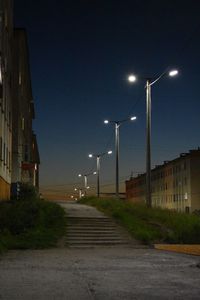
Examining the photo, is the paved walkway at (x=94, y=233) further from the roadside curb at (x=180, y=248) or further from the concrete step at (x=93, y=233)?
the roadside curb at (x=180, y=248)

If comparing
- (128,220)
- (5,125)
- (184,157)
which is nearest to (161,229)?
(128,220)

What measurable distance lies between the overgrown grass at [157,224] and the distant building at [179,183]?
49.4 m

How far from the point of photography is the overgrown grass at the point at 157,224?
2698cm

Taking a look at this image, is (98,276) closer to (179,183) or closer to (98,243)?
(98,243)

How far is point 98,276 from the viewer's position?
14375 mm

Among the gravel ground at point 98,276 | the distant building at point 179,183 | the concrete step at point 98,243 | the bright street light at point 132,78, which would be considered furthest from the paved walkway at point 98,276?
the distant building at point 179,183

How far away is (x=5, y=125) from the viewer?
148 ft

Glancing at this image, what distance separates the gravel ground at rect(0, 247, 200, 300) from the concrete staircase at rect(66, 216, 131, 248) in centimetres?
531

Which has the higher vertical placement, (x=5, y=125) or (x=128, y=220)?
(x=5, y=125)

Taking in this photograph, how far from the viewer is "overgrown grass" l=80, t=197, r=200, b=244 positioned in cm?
2698

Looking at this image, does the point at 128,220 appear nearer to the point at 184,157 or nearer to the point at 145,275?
the point at 145,275

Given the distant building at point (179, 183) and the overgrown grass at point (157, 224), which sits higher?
the distant building at point (179, 183)

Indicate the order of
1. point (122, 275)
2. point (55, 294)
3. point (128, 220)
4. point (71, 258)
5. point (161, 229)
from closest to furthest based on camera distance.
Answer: point (55, 294) → point (122, 275) → point (71, 258) → point (161, 229) → point (128, 220)

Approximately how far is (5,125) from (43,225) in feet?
55.4
